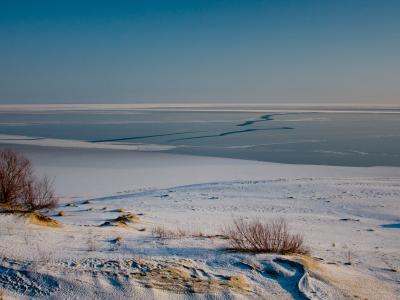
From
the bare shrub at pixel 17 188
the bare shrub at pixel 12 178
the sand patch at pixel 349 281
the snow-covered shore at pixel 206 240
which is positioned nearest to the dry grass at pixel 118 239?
the snow-covered shore at pixel 206 240

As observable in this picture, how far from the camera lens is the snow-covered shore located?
411cm

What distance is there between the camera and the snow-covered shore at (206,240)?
4109 mm

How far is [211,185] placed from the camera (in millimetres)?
15695

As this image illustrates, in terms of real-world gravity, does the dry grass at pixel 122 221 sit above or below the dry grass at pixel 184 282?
below

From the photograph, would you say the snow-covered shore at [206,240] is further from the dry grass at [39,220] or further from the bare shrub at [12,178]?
the bare shrub at [12,178]

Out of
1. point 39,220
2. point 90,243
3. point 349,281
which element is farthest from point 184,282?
point 39,220

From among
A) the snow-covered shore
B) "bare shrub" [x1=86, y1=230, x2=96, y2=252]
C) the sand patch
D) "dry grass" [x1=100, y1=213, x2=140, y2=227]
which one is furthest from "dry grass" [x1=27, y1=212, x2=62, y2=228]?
the sand patch

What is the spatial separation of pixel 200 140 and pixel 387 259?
24.1 metres

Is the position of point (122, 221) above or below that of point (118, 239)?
below

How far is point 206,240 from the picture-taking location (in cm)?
579

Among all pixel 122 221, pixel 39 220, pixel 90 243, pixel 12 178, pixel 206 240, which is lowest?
pixel 122 221

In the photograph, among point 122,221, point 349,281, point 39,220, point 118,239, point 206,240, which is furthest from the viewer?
point 122,221

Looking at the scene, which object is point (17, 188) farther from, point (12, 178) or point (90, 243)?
point (90, 243)

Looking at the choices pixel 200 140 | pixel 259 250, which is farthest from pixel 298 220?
pixel 200 140
